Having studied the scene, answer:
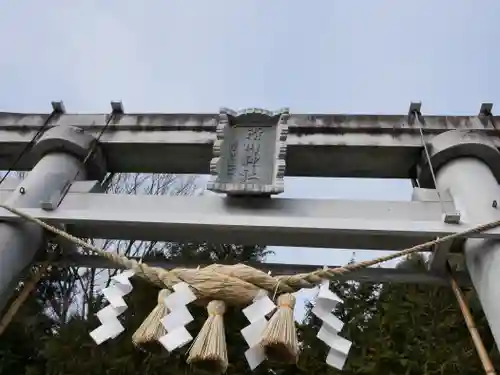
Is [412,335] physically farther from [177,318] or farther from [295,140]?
[177,318]

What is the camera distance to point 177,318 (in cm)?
245

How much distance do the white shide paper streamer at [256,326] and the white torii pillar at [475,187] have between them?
1.11 metres

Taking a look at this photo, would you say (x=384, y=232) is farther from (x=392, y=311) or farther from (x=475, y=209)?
(x=392, y=311)

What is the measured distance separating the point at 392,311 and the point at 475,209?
8.74 ft

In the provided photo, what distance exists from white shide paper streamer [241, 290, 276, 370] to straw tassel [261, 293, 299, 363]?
1.5 inches

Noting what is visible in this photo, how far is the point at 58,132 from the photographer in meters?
3.80

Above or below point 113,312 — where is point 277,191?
above

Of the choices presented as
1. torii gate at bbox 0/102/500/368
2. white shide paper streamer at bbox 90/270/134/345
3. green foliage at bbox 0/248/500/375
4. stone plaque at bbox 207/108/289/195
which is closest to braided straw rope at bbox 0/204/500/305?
white shide paper streamer at bbox 90/270/134/345

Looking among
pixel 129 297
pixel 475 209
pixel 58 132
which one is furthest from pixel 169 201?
pixel 129 297

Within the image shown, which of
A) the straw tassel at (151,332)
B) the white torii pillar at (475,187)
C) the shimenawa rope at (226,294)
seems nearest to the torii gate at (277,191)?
the white torii pillar at (475,187)

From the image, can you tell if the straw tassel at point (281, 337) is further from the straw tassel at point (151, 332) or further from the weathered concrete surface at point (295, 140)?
the weathered concrete surface at point (295, 140)

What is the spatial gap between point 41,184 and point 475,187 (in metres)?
2.55

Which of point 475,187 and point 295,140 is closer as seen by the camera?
point 475,187

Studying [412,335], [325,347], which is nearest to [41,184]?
[325,347]
